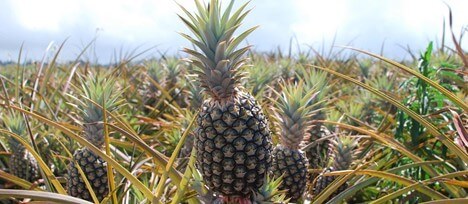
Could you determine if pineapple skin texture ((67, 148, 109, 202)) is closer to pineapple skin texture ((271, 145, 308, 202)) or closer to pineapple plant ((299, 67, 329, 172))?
pineapple skin texture ((271, 145, 308, 202))

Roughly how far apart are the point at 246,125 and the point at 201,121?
14cm

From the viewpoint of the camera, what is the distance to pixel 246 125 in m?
1.57

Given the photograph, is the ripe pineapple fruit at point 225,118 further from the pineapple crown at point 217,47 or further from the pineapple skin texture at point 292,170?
the pineapple skin texture at point 292,170

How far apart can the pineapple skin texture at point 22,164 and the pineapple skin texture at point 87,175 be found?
775 millimetres

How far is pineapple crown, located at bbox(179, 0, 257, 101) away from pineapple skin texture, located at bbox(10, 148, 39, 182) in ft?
4.97

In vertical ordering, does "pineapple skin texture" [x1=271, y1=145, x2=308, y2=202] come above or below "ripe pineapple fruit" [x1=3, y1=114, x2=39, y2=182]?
above

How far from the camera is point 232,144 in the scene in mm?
1555

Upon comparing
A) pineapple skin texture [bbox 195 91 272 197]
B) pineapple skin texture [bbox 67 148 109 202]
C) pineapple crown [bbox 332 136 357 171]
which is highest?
pineapple skin texture [bbox 195 91 272 197]

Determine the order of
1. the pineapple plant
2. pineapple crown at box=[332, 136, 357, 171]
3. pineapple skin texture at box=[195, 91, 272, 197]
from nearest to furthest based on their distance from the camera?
pineapple skin texture at box=[195, 91, 272, 197]
pineapple crown at box=[332, 136, 357, 171]
the pineapple plant

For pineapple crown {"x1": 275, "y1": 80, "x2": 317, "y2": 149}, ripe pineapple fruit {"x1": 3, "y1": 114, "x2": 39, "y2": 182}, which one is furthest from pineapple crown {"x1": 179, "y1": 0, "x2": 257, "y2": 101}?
ripe pineapple fruit {"x1": 3, "y1": 114, "x2": 39, "y2": 182}

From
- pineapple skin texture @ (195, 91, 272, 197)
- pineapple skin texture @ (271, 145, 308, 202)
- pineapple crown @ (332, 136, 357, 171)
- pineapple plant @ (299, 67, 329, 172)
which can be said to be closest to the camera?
pineapple skin texture @ (195, 91, 272, 197)

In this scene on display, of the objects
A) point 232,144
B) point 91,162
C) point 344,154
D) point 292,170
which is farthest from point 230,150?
point 344,154

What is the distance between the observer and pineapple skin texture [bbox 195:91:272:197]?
155cm

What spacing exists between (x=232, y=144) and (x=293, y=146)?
573mm
